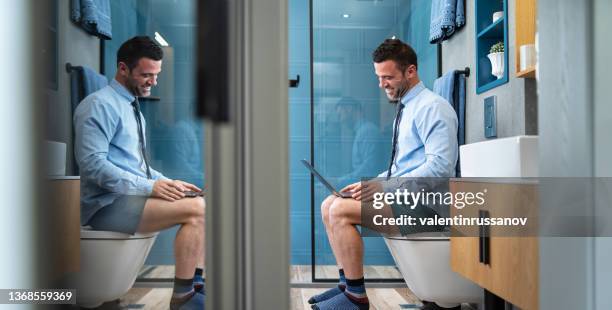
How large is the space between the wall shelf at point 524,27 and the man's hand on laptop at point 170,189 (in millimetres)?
1364

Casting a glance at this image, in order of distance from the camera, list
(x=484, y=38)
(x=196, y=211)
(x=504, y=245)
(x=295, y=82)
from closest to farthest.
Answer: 1. (x=196, y=211)
2. (x=504, y=245)
3. (x=484, y=38)
4. (x=295, y=82)

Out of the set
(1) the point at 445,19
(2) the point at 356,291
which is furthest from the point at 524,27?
(2) the point at 356,291

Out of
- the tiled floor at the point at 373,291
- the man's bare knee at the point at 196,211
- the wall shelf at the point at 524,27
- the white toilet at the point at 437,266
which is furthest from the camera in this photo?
the tiled floor at the point at 373,291

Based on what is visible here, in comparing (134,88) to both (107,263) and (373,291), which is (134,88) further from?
(373,291)

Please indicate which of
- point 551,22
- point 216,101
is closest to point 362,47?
point 551,22

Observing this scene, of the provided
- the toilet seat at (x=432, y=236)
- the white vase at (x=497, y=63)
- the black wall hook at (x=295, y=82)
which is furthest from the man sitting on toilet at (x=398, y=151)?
the black wall hook at (x=295, y=82)

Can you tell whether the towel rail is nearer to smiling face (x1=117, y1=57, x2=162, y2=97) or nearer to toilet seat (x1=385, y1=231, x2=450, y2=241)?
smiling face (x1=117, y1=57, x2=162, y2=97)

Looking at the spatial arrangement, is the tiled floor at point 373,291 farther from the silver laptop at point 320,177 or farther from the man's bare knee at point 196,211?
the man's bare knee at point 196,211

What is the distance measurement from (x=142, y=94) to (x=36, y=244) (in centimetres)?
44

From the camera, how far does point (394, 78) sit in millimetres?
2359

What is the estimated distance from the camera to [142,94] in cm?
124

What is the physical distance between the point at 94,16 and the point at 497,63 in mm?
1705

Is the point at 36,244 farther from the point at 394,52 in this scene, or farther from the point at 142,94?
the point at 394,52

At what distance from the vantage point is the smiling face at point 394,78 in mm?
2305
